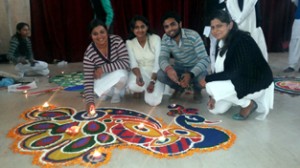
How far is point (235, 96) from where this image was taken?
98.3 inches

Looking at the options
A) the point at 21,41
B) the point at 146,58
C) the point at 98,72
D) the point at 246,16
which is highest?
the point at 246,16

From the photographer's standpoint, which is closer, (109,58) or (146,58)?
(109,58)

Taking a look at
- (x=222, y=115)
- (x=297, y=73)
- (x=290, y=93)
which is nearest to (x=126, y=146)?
(x=222, y=115)

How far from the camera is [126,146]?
212 cm

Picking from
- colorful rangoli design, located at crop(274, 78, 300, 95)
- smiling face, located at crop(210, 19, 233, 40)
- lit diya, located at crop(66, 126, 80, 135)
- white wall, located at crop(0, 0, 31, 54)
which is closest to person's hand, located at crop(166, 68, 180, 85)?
smiling face, located at crop(210, 19, 233, 40)

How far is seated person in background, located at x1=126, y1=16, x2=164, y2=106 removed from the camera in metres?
3.00

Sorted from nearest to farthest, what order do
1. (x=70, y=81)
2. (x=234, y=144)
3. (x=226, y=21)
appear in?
(x=234, y=144) → (x=226, y=21) → (x=70, y=81)

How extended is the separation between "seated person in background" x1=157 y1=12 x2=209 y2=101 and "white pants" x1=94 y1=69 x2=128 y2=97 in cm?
38

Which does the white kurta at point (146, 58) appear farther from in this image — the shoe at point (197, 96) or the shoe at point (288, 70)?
the shoe at point (288, 70)

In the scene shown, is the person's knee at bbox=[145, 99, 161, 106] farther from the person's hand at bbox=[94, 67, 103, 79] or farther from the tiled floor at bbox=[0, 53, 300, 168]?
the person's hand at bbox=[94, 67, 103, 79]

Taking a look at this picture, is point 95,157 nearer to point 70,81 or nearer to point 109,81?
point 109,81

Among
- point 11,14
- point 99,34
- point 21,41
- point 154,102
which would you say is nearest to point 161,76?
point 154,102

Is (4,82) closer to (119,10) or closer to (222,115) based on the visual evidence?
(119,10)

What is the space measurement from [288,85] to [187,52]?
56.8 inches
